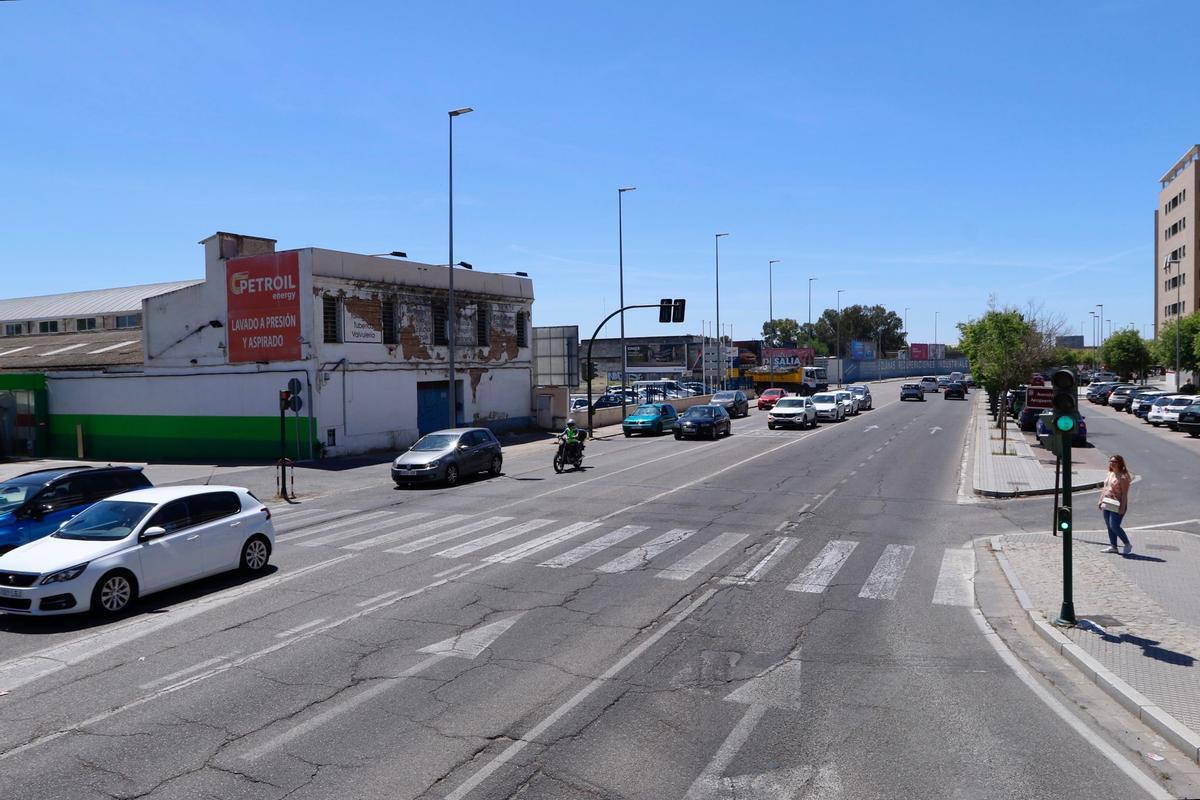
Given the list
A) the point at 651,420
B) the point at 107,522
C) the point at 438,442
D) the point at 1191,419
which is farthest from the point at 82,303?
the point at 1191,419

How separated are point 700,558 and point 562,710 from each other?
6809 millimetres

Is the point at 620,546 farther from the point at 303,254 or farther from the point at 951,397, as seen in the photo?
the point at 951,397

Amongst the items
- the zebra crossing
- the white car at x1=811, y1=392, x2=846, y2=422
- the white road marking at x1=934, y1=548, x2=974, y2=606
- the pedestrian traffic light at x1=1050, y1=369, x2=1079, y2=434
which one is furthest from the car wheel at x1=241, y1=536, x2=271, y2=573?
the white car at x1=811, y1=392, x2=846, y2=422

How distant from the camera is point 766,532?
16.7 meters

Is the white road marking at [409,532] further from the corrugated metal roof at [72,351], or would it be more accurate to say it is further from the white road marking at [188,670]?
the corrugated metal roof at [72,351]

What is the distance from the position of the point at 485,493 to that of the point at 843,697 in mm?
15592

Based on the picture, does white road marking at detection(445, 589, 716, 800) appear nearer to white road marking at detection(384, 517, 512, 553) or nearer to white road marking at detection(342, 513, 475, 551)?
white road marking at detection(384, 517, 512, 553)

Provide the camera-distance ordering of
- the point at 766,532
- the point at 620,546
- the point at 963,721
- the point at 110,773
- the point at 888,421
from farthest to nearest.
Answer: the point at 888,421 → the point at 766,532 → the point at 620,546 → the point at 963,721 → the point at 110,773

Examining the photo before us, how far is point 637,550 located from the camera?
48.9 ft

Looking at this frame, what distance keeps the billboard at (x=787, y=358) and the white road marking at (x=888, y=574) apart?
60859 mm

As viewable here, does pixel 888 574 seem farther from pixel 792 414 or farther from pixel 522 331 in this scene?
pixel 792 414

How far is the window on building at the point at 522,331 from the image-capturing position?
1726 inches

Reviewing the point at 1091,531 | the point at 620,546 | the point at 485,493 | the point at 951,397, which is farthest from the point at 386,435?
the point at 951,397

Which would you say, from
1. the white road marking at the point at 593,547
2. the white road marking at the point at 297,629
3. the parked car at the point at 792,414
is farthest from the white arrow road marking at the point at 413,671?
the parked car at the point at 792,414
